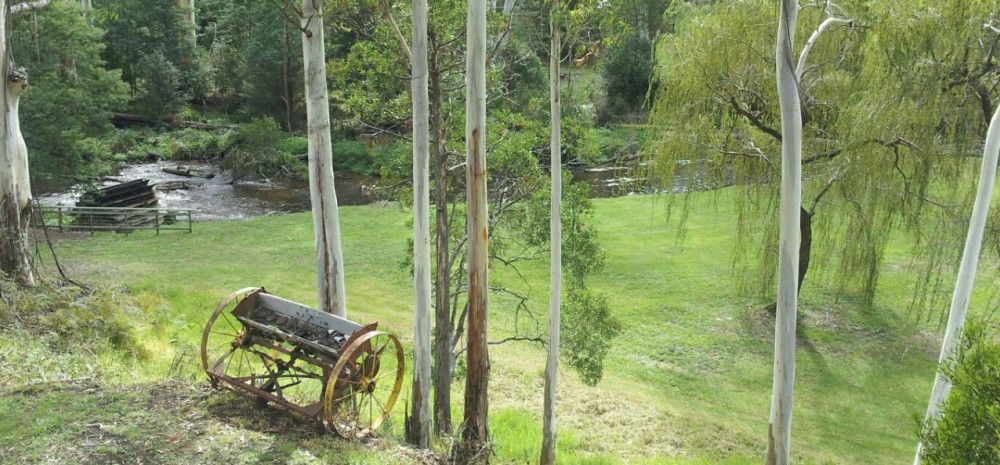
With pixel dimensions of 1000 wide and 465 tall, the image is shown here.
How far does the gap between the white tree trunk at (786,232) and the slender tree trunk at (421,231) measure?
13.1 ft

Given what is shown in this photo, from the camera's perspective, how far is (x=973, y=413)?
570 cm

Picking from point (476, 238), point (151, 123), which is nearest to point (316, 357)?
point (476, 238)

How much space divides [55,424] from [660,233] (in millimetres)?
22657

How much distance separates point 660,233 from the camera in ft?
91.4

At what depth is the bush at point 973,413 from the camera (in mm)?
5605

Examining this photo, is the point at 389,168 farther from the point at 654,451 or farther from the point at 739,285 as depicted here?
the point at 739,285

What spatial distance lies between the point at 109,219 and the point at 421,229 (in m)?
20.8

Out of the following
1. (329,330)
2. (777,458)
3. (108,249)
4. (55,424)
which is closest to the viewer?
(55,424)

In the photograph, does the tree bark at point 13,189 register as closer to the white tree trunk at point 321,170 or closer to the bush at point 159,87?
the white tree trunk at point 321,170

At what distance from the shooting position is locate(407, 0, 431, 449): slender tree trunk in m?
9.34

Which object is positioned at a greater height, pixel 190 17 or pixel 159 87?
pixel 190 17

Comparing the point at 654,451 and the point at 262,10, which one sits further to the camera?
the point at 262,10

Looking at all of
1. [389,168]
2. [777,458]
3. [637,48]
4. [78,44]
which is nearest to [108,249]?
[78,44]

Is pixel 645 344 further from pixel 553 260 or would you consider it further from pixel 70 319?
pixel 70 319
